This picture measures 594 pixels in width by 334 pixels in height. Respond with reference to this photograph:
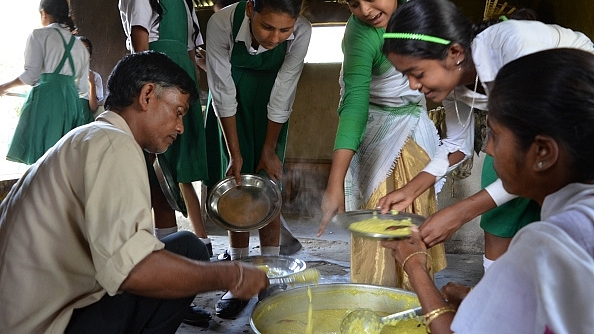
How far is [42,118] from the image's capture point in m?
4.31

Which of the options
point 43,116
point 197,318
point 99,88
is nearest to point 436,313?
point 197,318

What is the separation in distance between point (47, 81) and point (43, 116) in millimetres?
273

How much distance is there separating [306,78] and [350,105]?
203 inches

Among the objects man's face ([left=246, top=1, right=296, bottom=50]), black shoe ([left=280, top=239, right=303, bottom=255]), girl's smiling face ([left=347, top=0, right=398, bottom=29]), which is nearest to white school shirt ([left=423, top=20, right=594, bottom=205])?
girl's smiling face ([left=347, top=0, right=398, bottom=29])

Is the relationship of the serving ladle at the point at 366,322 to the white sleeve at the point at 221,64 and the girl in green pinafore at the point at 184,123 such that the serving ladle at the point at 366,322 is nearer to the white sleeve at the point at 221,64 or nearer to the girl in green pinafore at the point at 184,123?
the girl in green pinafore at the point at 184,123

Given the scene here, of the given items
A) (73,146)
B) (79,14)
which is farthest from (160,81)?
(79,14)

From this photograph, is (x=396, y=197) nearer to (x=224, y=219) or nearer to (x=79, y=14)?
(x=224, y=219)

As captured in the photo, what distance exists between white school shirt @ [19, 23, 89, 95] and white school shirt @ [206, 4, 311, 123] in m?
1.67

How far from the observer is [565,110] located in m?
1.05

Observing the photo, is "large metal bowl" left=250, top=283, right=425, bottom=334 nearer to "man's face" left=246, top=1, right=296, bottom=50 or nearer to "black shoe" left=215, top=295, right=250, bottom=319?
"black shoe" left=215, top=295, right=250, bottom=319

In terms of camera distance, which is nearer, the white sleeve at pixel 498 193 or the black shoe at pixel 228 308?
the white sleeve at pixel 498 193

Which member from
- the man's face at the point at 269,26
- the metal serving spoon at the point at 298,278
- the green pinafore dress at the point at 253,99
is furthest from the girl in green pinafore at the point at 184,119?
the metal serving spoon at the point at 298,278

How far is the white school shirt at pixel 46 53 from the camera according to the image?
420cm

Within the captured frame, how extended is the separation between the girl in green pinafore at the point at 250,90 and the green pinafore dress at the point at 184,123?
0.13 metres
